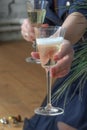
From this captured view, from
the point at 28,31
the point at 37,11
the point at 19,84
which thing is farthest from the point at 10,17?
the point at 28,31

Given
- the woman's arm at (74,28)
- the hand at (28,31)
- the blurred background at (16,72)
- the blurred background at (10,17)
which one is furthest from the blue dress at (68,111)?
the blurred background at (10,17)

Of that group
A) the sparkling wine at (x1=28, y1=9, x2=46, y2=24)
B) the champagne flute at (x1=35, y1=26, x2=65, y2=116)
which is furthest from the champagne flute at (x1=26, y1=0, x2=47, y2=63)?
the champagne flute at (x1=35, y1=26, x2=65, y2=116)

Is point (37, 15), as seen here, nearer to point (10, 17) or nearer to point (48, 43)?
point (48, 43)

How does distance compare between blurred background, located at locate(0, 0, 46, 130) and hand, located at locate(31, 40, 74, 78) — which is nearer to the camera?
hand, located at locate(31, 40, 74, 78)

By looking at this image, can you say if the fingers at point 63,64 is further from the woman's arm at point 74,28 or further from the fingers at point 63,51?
the woman's arm at point 74,28

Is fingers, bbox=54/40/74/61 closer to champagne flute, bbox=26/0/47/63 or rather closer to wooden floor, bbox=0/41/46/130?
champagne flute, bbox=26/0/47/63

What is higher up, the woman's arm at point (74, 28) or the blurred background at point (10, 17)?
the woman's arm at point (74, 28)

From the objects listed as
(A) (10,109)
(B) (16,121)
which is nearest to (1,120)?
(B) (16,121)
